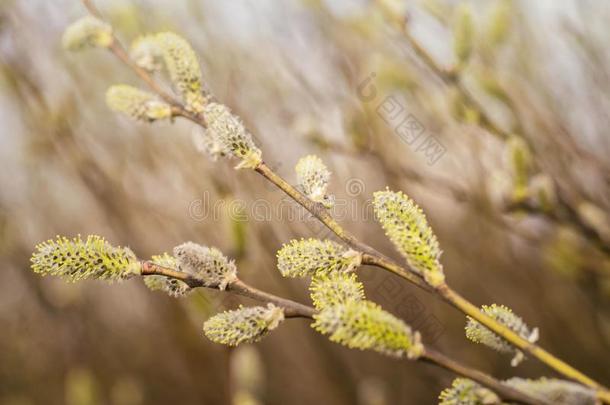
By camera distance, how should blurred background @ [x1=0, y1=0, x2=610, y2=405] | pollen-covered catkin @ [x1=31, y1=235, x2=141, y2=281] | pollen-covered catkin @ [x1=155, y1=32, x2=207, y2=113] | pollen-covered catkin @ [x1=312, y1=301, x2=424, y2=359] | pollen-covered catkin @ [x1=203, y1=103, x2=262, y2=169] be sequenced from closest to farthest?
1. pollen-covered catkin @ [x1=312, y1=301, x2=424, y2=359]
2. pollen-covered catkin @ [x1=31, y1=235, x2=141, y2=281]
3. pollen-covered catkin @ [x1=203, y1=103, x2=262, y2=169]
4. pollen-covered catkin @ [x1=155, y1=32, x2=207, y2=113]
5. blurred background @ [x1=0, y1=0, x2=610, y2=405]

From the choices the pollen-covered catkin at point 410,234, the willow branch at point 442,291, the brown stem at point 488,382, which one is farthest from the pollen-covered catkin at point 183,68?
the brown stem at point 488,382

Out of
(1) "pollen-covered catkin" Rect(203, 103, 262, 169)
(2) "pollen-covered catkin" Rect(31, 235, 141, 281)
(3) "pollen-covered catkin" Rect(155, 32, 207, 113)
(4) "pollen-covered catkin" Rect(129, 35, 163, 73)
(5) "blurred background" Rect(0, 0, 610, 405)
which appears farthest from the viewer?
(5) "blurred background" Rect(0, 0, 610, 405)

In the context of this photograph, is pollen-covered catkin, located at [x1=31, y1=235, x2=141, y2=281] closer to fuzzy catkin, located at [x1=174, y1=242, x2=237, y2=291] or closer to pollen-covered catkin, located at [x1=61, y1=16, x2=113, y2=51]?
fuzzy catkin, located at [x1=174, y1=242, x2=237, y2=291]

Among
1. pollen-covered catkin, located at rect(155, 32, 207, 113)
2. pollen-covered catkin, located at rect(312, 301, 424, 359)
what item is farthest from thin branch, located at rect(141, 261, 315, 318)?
pollen-covered catkin, located at rect(155, 32, 207, 113)

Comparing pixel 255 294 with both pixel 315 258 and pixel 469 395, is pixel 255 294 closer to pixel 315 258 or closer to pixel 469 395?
pixel 315 258

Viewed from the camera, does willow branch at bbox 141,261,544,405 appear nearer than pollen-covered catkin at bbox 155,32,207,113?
Yes

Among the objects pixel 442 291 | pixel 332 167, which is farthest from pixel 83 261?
pixel 332 167

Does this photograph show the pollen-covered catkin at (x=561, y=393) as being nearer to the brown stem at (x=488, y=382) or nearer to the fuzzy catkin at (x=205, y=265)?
the brown stem at (x=488, y=382)
